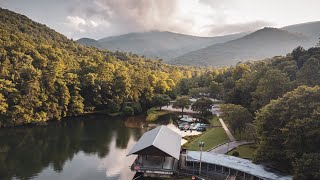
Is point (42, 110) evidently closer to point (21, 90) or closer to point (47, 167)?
point (21, 90)

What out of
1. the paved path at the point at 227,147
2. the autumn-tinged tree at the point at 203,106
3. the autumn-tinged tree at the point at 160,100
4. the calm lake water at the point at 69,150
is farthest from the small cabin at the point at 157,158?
the autumn-tinged tree at the point at 160,100

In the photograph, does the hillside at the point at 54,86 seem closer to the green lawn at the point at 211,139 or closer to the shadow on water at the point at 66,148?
the shadow on water at the point at 66,148

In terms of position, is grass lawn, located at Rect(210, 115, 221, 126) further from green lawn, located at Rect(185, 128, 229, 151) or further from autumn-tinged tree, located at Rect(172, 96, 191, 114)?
autumn-tinged tree, located at Rect(172, 96, 191, 114)

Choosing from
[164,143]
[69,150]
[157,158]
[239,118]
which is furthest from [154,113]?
[157,158]

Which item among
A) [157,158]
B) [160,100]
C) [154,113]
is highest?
[160,100]

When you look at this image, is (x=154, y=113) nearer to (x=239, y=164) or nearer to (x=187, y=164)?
(x=187, y=164)

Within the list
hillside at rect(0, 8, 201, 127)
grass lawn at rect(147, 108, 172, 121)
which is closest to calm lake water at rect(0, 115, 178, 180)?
hillside at rect(0, 8, 201, 127)
